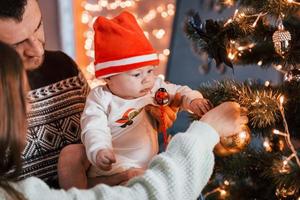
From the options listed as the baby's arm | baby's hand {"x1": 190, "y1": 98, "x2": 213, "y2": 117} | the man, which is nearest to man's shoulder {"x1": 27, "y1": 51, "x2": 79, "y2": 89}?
the man

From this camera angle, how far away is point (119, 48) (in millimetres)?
1172

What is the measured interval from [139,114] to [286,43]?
39 cm

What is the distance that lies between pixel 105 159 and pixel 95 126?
0.11 m

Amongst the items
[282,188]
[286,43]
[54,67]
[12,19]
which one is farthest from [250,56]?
[12,19]

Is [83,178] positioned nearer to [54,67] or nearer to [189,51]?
[54,67]

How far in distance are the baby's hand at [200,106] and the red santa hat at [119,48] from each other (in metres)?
0.14

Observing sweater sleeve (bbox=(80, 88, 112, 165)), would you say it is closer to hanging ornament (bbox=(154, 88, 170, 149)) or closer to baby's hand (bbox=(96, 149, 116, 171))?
baby's hand (bbox=(96, 149, 116, 171))

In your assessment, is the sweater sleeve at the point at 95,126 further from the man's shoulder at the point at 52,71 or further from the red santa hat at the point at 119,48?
the man's shoulder at the point at 52,71

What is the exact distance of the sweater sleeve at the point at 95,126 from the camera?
43.3 inches

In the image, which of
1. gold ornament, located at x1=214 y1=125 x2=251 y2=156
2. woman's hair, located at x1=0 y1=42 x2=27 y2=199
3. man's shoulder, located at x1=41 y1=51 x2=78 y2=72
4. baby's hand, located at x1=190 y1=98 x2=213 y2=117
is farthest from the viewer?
man's shoulder, located at x1=41 y1=51 x2=78 y2=72

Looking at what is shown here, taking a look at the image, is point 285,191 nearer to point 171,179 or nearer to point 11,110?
point 171,179

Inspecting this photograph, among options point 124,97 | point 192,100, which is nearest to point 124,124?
point 124,97

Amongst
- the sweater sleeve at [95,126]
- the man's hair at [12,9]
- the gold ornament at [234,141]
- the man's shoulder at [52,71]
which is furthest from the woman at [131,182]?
the man's shoulder at [52,71]

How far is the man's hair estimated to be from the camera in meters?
1.18
